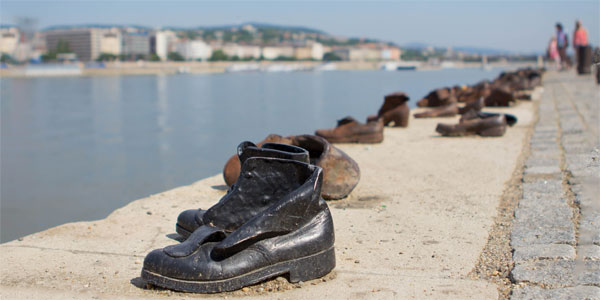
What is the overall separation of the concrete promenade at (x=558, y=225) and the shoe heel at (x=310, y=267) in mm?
940

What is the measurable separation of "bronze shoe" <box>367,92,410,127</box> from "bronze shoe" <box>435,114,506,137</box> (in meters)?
1.64

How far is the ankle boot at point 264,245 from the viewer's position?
330 cm

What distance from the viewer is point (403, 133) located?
34.6 ft

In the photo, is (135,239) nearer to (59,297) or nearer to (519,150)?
(59,297)

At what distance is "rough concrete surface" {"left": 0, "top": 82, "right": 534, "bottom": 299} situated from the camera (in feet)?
10.9

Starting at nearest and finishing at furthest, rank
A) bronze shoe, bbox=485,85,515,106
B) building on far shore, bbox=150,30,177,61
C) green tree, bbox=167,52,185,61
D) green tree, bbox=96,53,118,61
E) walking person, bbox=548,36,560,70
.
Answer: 1. bronze shoe, bbox=485,85,515,106
2. walking person, bbox=548,36,560,70
3. green tree, bbox=96,53,118,61
4. green tree, bbox=167,52,185,61
5. building on far shore, bbox=150,30,177,61

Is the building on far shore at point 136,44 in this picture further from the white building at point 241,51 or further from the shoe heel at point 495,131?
the shoe heel at point 495,131

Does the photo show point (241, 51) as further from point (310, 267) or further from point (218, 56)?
point (310, 267)

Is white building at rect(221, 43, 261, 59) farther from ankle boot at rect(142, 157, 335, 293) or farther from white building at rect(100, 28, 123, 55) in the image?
ankle boot at rect(142, 157, 335, 293)

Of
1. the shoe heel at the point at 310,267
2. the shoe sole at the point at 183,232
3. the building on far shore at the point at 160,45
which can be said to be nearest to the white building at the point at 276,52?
the building on far shore at the point at 160,45

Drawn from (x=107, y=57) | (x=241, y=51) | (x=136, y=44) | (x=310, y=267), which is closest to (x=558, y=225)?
(x=310, y=267)

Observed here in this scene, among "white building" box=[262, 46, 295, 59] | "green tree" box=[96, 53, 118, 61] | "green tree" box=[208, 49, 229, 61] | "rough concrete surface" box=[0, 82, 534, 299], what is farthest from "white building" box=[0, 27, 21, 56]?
"rough concrete surface" box=[0, 82, 534, 299]

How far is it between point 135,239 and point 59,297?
1169 millimetres

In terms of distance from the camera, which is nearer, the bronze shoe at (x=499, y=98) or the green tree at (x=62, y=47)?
the bronze shoe at (x=499, y=98)
